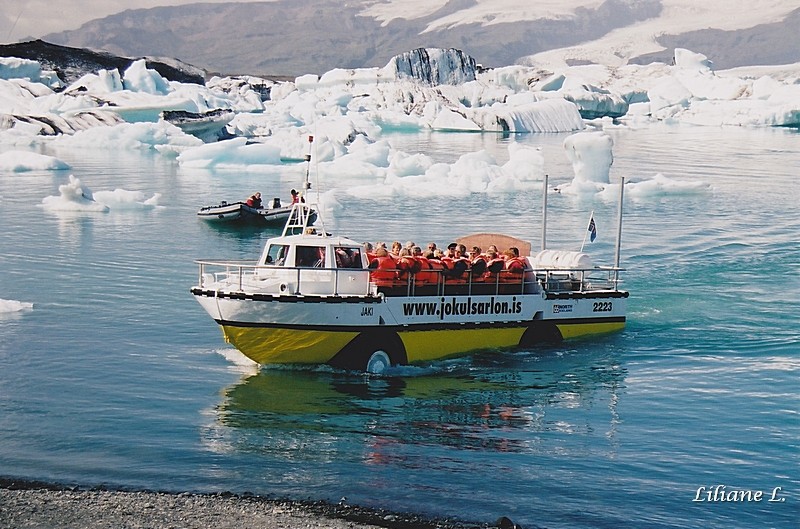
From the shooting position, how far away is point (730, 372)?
18391mm

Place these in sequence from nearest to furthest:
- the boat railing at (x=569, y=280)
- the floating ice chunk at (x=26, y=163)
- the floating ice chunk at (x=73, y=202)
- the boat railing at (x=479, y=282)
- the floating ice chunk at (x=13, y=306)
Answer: the boat railing at (x=479, y=282) < the boat railing at (x=569, y=280) < the floating ice chunk at (x=13, y=306) < the floating ice chunk at (x=73, y=202) < the floating ice chunk at (x=26, y=163)

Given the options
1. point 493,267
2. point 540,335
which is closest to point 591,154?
point 540,335

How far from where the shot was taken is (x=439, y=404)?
639 inches

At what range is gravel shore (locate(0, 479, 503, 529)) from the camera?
11.0m

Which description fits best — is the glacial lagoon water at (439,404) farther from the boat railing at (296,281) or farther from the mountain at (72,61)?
the mountain at (72,61)

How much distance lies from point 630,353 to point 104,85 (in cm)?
6755

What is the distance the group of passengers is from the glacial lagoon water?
4.75 feet

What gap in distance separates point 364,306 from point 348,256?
34.2 inches

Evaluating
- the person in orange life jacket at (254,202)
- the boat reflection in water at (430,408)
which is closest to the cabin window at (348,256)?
the boat reflection in water at (430,408)

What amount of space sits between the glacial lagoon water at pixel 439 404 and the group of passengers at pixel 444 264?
4.75ft

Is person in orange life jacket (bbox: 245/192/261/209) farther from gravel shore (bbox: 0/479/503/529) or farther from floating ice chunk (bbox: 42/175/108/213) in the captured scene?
gravel shore (bbox: 0/479/503/529)

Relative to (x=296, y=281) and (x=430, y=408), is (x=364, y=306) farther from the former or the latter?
(x=430, y=408)

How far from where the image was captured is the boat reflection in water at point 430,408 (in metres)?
14.2

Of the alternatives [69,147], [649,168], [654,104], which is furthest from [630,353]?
[654,104]
